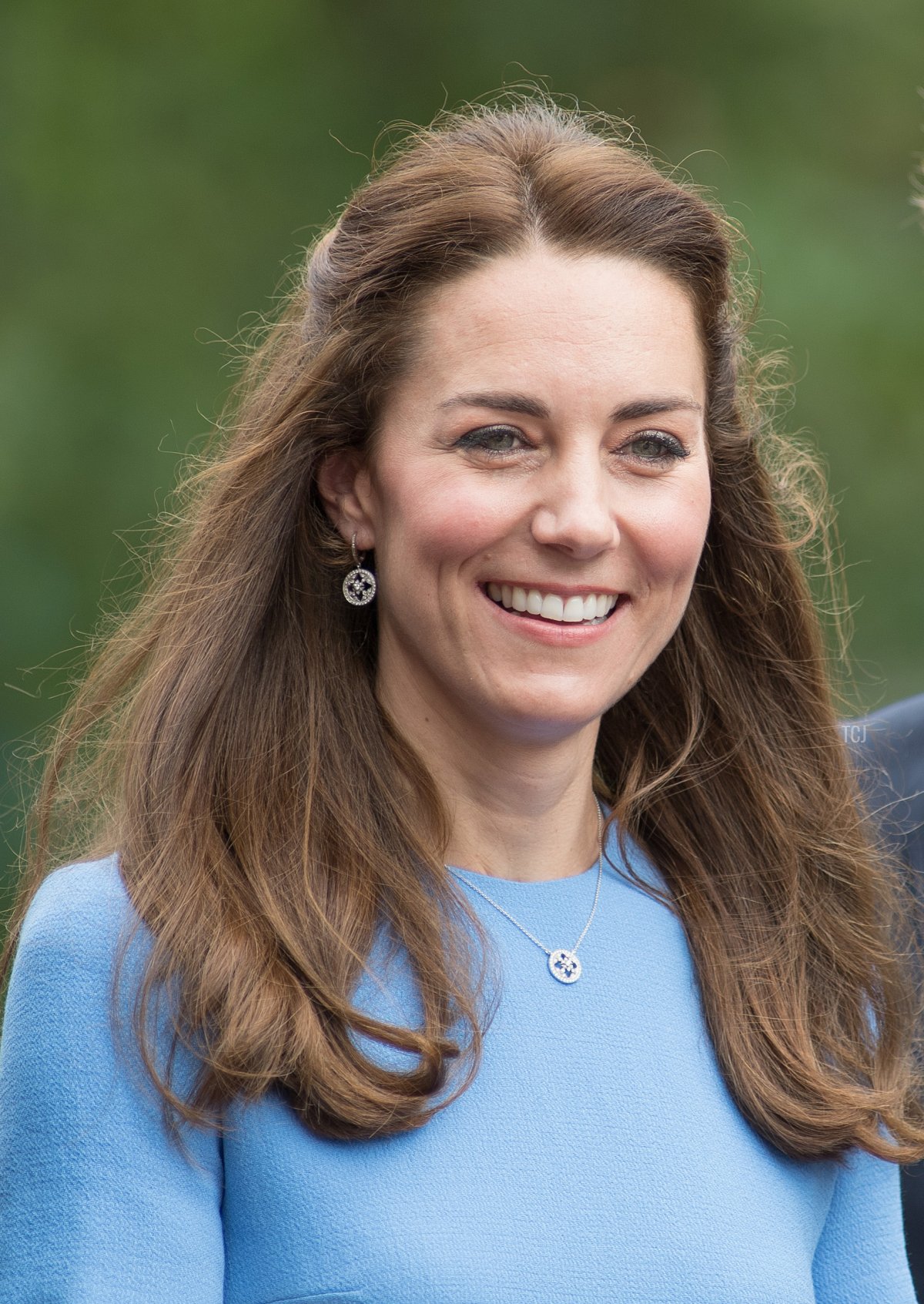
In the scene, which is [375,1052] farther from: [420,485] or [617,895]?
[420,485]

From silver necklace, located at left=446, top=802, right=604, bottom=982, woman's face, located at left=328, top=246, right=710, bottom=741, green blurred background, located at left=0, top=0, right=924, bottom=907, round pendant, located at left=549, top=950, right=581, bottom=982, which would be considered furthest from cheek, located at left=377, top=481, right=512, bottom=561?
green blurred background, located at left=0, top=0, right=924, bottom=907

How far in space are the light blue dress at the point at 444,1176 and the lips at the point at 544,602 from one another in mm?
350

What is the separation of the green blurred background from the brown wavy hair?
3.37m

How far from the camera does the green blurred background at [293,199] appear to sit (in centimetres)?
608

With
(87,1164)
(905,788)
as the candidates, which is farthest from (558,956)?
(905,788)

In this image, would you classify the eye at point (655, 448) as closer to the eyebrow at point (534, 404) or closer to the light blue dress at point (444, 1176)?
the eyebrow at point (534, 404)

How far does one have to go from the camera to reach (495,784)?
2.28 meters

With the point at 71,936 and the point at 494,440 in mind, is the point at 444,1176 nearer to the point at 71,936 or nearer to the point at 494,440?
the point at 71,936

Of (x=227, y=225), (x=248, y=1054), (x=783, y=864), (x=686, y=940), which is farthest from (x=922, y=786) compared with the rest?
(x=227, y=225)

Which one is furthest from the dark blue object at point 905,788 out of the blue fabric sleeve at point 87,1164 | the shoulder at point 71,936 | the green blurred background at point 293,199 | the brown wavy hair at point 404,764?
the green blurred background at point 293,199

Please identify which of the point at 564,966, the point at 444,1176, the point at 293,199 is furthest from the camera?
the point at 293,199

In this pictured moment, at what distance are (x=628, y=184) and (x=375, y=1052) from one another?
1.10 metres

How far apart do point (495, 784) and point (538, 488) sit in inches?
15.3

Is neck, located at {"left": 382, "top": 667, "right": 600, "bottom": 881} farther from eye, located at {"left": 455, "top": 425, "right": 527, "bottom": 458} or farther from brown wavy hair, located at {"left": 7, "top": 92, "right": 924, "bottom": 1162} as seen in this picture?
eye, located at {"left": 455, "top": 425, "right": 527, "bottom": 458}
